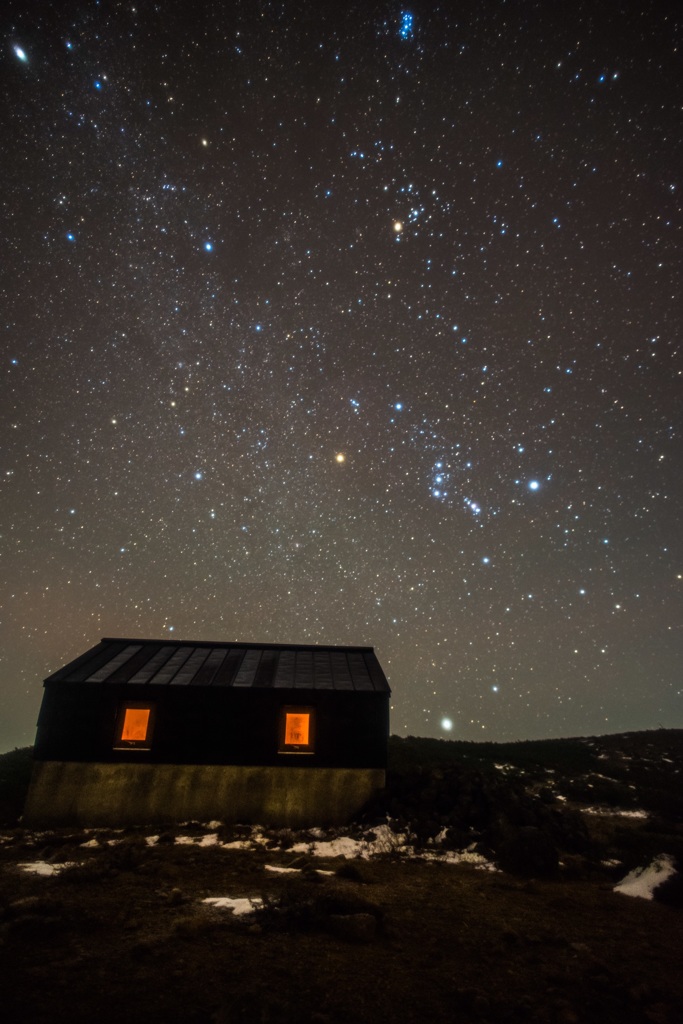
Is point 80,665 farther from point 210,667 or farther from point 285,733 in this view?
point 285,733

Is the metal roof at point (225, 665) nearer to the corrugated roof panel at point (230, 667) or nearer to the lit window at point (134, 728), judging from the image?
the corrugated roof panel at point (230, 667)

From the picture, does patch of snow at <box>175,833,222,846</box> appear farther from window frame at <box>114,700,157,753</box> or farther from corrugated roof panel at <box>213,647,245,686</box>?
corrugated roof panel at <box>213,647,245,686</box>

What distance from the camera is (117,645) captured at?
1975 cm

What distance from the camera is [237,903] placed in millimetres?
8016

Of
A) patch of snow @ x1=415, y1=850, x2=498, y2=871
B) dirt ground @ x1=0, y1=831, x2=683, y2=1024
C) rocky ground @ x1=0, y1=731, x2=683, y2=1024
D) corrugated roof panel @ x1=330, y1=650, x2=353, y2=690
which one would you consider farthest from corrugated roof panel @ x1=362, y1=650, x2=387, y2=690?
dirt ground @ x1=0, y1=831, x2=683, y2=1024

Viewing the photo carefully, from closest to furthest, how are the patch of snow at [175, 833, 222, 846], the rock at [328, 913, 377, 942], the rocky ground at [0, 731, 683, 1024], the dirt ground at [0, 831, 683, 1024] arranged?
the dirt ground at [0, 831, 683, 1024] → the rocky ground at [0, 731, 683, 1024] → the rock at [328, 913, 377, 942] → the patch of snow at [175, 833, 222, 846]

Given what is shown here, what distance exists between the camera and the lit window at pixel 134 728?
15570 mm

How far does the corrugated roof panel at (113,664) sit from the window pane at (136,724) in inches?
57.5

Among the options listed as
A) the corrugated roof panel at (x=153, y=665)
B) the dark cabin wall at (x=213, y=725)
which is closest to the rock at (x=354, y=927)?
the dark cabin wall at (x=213, y=725)

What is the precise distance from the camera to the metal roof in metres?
16.8

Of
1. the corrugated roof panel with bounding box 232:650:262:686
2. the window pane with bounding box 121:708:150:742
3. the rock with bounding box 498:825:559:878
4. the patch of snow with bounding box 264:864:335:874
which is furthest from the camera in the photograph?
the corrugated roof panel with bounding box 232:650:262:686

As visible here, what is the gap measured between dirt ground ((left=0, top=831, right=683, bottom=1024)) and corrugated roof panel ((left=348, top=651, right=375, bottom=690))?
702 cm

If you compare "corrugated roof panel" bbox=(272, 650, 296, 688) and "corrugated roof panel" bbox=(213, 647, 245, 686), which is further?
"corrugated roof panel" bbox=(272, 650, 296, 688)

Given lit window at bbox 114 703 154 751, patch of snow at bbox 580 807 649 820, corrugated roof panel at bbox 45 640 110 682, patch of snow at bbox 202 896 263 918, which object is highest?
corrugated roof panel at bbox 45 640 110 682
